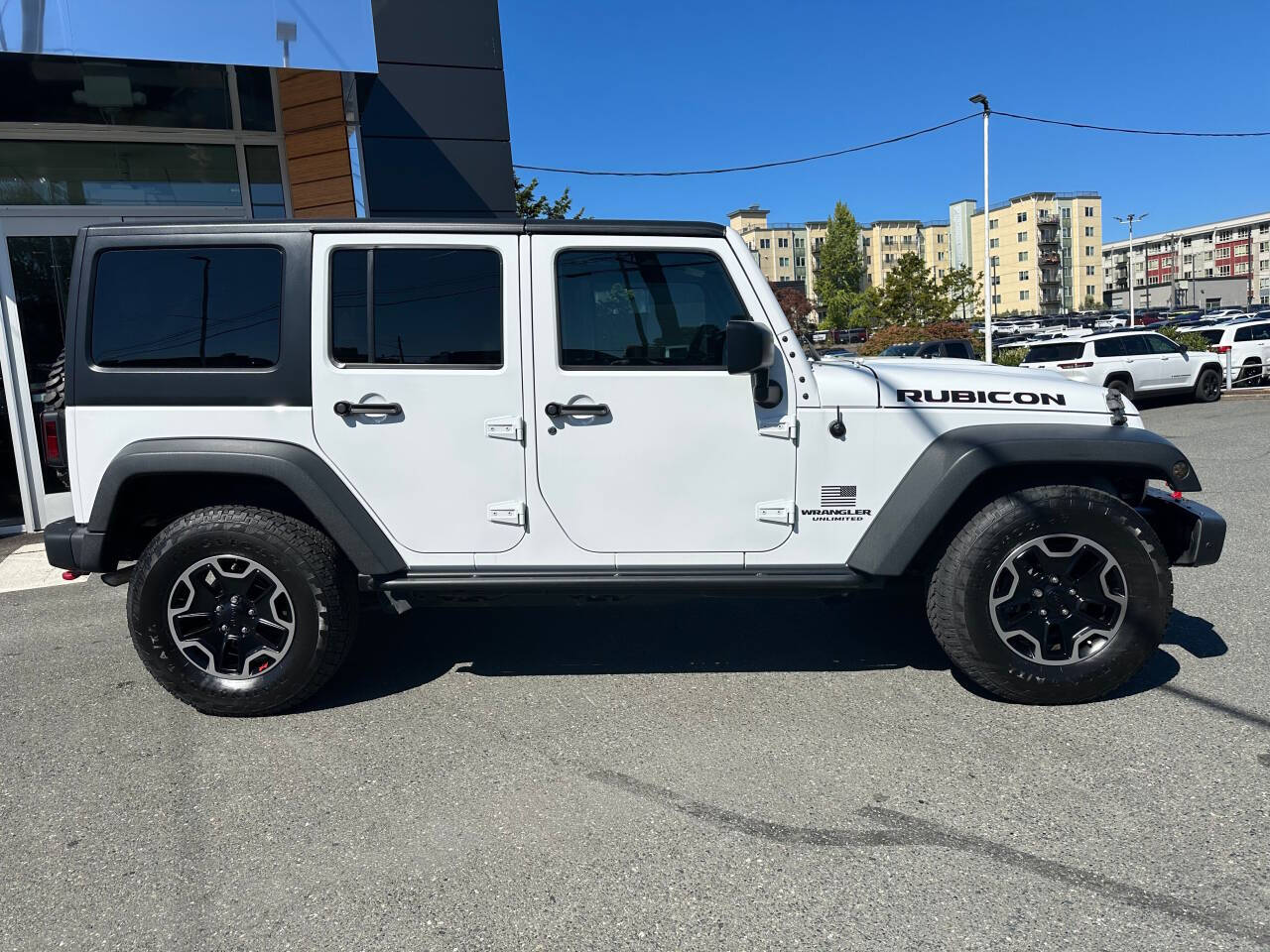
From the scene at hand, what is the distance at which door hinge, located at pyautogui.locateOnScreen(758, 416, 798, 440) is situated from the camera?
349 centimetres

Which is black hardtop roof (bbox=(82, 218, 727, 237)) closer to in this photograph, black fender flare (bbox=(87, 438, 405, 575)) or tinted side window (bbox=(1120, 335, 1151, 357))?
black fender flare (bbox=(87, 438, 405, 575))

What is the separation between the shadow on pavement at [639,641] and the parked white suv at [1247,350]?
18.6 metres

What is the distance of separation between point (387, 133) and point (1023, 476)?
673cm

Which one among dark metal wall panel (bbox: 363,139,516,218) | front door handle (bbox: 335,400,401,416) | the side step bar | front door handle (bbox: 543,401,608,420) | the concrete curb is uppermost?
dark metal wall panel (bbox: 363,139,516,218)

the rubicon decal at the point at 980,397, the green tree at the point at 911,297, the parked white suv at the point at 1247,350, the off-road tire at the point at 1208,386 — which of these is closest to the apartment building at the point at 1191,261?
the green tree at the point at 911,297

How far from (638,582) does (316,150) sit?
6.68m

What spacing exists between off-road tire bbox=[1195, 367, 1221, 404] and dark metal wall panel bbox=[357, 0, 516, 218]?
1461 centimetres

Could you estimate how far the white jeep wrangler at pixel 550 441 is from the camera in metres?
3.48

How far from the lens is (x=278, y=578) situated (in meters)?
3.54

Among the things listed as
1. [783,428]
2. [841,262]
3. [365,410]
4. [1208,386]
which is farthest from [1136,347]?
[841,262]

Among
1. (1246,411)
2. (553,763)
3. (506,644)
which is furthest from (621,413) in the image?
(1246,411)

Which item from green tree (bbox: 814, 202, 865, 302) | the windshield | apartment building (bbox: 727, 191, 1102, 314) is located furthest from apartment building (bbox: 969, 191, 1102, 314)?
the windshield

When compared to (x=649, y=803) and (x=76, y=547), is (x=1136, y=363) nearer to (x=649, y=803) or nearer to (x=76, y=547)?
(x=649, y=803)

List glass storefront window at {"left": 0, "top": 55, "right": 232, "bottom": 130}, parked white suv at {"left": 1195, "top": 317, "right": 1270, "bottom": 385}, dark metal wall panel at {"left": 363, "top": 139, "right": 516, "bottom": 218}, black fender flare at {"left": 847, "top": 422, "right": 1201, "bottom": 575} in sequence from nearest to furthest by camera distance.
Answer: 1. black fender flare at {"left": 847, "top": 422, "right": 1201, "bottom": 575}
2. glass storefront window at {"left": 0, "top": 55, "right": 232, "bottom": 130}
3. dark metal wall panel at {"left": 363, "top": 139, "right": 516, "bottom": 218}
4. parked white suv at {"left": 1195, "top": 317, "right": 1270, "bottom": 385}
